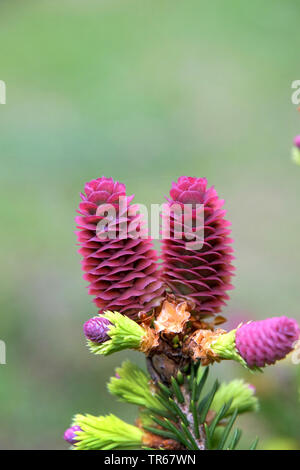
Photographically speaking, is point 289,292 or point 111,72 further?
point 111,72

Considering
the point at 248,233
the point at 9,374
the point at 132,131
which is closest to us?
the point at 9,374

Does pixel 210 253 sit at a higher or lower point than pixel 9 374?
higher

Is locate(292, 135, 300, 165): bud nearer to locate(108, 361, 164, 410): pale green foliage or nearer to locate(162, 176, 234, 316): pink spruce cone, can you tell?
locate(162, 176, 234, 316): pink spruce cone

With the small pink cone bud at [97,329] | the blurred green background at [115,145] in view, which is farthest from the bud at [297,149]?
the blurred green background at [115,145]

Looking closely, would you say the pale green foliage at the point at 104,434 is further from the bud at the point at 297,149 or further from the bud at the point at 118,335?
the bud at the point at 297,149

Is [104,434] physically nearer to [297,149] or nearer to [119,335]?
[119,335]

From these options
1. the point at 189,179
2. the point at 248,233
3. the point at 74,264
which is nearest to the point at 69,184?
the point at 74,264

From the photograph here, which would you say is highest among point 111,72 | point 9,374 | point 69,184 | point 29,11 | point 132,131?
point 29,11

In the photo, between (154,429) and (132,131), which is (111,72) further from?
(154,429)
